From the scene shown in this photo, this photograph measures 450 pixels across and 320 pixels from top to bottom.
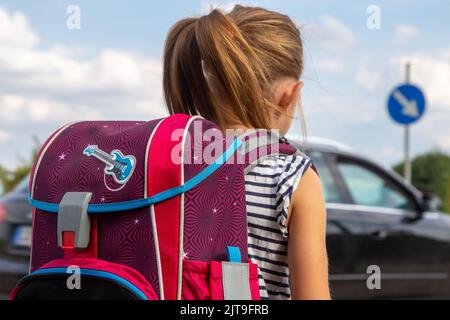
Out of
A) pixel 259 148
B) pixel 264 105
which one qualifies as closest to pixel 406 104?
pixel 264 105

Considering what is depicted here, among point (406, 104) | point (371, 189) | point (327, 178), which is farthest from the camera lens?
point (406, 104)

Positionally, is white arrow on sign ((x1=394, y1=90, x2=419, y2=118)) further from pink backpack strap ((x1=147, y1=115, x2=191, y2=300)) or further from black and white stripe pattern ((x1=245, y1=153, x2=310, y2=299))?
pink backpack strap ((x1=147, y1=115, x2=191, y2=300))

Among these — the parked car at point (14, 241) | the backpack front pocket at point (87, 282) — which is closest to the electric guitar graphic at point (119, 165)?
the backpack front pocket at point (87, 282)

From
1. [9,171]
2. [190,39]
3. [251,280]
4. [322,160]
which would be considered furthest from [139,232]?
[9,171]

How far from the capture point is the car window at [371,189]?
7.26 meters

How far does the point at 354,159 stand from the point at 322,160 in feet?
1.30

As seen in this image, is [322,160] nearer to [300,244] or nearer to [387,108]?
[300,244]

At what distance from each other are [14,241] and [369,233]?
301 centimetres

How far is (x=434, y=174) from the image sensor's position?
2136 cm

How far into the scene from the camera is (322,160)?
7.14 meters

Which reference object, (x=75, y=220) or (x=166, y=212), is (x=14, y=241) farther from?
(x=166, y=212)

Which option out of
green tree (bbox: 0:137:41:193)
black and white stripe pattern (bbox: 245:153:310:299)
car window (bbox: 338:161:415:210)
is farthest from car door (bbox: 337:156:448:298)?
green tree (bbox: 0:137:41:193)

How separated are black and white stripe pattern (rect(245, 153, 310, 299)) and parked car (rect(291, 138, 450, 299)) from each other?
4496 mm

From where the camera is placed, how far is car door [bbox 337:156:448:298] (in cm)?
712
